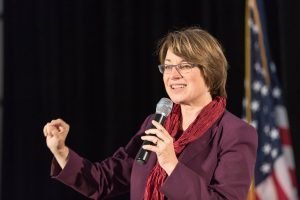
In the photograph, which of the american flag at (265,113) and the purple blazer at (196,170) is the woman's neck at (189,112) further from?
the american flag at (265,113)

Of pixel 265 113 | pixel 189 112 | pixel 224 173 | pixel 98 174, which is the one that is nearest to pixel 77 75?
pixel 265 113

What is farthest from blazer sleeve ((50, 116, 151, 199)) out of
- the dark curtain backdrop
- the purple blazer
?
the dark curtain backdrop

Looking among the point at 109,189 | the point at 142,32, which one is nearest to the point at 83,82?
the point at 142,32

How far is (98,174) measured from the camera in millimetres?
1871

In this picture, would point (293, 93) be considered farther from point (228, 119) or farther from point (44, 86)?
point (44, 86)

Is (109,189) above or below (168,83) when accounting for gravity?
below

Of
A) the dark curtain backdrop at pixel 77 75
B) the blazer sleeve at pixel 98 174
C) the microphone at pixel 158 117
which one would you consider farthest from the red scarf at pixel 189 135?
the dark curtain backdrop at pixel 77 75

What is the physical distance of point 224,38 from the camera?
9.93 feet

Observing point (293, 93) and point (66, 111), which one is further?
point (66, 111)

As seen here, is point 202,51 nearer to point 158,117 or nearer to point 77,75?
point 158,117

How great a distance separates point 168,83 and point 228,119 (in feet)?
0.73

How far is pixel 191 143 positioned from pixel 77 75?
174 cm

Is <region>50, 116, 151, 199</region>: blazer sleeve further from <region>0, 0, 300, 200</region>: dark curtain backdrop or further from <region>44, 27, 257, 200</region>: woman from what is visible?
<region>0, 0, 300, 200</region>: dark curtain backdrop

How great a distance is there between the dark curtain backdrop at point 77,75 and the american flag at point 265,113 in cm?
43
